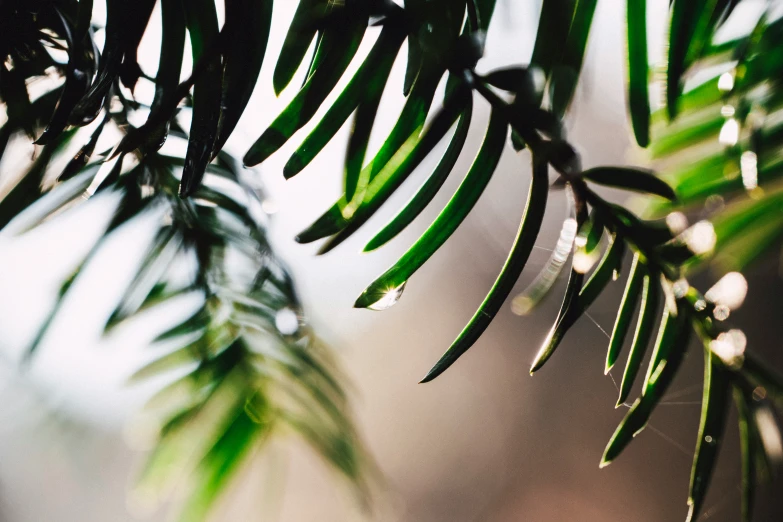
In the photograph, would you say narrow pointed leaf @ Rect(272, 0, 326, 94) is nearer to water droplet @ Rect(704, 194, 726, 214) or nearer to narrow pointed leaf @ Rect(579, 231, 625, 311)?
narrow pointed leaf @ Rect(579, 231, 625, 311)

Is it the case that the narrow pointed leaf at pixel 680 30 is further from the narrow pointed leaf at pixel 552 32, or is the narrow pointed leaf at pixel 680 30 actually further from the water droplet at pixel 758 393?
the water droplet at pixel 758 393

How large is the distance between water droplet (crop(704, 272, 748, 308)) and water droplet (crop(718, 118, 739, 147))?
11 cm

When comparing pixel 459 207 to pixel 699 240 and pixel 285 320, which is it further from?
pixel 285 320

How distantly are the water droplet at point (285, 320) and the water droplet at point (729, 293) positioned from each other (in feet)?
1.12

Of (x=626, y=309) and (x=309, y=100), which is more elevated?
(x=309, y=100)

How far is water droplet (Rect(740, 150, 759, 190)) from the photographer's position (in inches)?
9.4

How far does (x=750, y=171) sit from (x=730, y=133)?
0.19 feet

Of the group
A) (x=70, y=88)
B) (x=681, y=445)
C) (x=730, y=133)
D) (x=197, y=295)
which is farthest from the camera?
(x=681, y=445)

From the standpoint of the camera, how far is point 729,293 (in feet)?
0.74

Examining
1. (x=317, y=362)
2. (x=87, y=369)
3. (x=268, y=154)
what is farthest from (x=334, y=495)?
A: (x=268, y=154)

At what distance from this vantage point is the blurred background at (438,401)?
959mm

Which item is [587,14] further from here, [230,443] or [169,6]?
[230,443]

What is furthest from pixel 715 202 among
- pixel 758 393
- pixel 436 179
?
pixel 436 179

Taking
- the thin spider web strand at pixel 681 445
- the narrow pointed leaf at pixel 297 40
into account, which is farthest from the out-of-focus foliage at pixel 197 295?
the thin spider web strand at pixel 681 445
